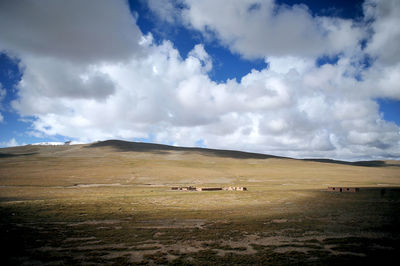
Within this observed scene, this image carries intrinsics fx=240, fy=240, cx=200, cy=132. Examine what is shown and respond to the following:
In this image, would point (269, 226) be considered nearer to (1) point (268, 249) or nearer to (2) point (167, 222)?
(1) point (268, 249)

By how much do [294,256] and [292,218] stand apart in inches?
387

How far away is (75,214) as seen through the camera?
76.1 ft

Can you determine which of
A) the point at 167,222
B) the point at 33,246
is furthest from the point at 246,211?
the point at 33,246

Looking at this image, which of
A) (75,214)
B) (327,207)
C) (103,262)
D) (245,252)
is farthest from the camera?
(327,207)

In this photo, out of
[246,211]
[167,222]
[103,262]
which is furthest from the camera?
[246,211]

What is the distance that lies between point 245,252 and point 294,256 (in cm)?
247

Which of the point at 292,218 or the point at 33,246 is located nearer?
the point at 33,246

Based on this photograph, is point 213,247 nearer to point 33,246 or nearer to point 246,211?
point 33,246

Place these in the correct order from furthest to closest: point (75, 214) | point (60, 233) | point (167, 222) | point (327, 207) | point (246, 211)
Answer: point (327, 207) → point (246, 211) → point (75, 214) → point (167, 222) → point (60, 233)

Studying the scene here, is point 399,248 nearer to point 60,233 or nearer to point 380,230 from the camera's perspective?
point 380,230

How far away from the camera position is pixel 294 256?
12.3 metres

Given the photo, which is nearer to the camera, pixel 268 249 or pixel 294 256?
pixel 294 256

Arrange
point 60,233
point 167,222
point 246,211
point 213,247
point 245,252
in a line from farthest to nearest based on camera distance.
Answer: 1. point 246,211
2. point 167,222
3. point 60,233
4. point 213,247
5. point 245,252

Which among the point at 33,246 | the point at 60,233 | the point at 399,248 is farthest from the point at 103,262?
the point at 399,248
